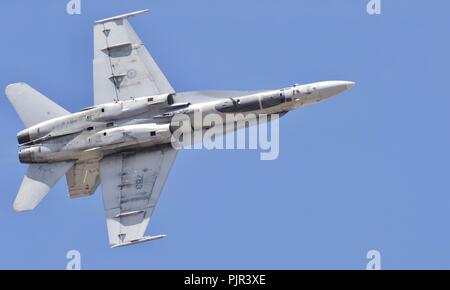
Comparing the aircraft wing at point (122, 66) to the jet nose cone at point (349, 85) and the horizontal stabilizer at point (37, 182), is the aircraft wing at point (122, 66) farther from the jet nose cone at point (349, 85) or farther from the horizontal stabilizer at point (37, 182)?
the jet nose cone at point (349, 85)

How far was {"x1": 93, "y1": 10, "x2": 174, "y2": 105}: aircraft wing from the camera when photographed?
51125 mm

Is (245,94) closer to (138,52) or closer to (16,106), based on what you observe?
(138,52)

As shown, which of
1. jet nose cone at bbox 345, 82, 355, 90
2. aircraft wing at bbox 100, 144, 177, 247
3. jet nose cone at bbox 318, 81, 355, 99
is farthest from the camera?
jet nose cone at bbox 345, 82, 355, 90

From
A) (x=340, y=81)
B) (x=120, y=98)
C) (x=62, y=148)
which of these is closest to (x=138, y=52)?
(x=120, y=98)

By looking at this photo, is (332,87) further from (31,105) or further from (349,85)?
(31,105)

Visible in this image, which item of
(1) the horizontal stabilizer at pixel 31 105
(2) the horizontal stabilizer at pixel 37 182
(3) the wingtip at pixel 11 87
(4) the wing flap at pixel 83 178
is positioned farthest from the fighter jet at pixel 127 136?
(3) the wingtip at pixel 11 87

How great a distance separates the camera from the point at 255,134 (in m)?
50.3

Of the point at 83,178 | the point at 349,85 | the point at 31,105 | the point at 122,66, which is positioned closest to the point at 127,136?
the point at 83,178

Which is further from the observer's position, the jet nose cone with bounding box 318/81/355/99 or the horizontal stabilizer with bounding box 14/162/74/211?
the jet nose cone with bounding box 318/81/355/99

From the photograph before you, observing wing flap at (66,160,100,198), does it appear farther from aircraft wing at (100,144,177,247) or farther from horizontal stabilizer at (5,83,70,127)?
horizontal stabilizer at (5,83,70,127)

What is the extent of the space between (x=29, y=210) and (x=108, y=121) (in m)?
5.07

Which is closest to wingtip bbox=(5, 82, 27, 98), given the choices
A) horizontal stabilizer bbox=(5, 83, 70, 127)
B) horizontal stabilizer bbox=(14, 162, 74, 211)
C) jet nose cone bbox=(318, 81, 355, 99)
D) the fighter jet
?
horizontal stabilizer bbox=(5, 83, 70, 127)

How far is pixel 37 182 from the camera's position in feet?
164

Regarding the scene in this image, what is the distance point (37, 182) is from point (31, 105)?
3.62 m
